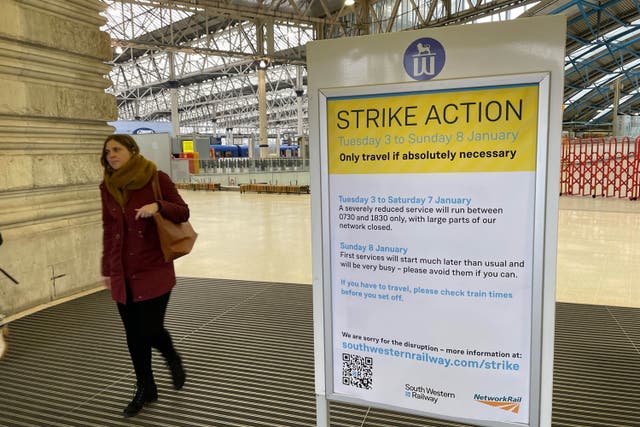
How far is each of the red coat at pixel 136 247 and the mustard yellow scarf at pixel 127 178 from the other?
5 centimetres

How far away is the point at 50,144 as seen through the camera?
224 inches

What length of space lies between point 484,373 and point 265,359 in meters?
2.31

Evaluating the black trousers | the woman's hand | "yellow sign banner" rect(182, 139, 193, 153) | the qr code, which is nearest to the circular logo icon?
the qr code

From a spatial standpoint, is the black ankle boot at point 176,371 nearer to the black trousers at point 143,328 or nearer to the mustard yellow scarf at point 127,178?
the black trousers at point 143,328

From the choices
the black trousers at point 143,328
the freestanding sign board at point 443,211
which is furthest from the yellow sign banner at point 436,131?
the black trousers at point 143,328

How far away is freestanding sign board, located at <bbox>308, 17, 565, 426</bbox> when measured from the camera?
1.85 m

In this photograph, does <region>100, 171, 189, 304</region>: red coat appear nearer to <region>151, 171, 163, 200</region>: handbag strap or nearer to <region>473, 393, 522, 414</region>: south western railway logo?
<region>151, 171, 163, 200</region>: handbag strap

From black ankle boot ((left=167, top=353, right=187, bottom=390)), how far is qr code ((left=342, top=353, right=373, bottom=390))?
5.41 ft

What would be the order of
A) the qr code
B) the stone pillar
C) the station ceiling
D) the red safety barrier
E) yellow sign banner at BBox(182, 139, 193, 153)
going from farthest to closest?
yellow sign banner at BBox(182, 139, 193, 153) < the station ceiling < the red safety barrier < the stone pillar < the qr code

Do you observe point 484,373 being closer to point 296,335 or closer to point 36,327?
point 296,335

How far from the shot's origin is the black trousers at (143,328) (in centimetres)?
306

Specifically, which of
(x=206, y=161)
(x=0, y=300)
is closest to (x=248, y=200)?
(x=206, y=161)

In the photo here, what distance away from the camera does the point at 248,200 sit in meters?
17.3

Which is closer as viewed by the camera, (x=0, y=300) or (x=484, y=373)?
(x=484, y=373)
